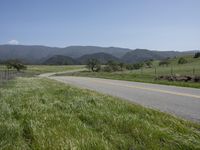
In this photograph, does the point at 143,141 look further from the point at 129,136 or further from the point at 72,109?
the point at 72,109

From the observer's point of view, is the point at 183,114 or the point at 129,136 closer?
the point at 129,136

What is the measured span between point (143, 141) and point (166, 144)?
1.19 feet

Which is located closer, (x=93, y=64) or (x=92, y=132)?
(x=92, y=132)

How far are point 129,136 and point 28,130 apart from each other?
193cm

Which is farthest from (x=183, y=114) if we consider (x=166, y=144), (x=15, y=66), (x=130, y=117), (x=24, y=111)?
(x=15, y=66)

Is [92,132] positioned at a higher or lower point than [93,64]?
higher

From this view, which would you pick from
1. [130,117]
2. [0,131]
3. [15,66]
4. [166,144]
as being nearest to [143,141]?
[166,144]

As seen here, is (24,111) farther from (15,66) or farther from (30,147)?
(15,66)

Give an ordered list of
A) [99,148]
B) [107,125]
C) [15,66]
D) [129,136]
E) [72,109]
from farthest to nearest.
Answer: [15,66]
[72,109]
[107,125]
[129,136]
[99,148]

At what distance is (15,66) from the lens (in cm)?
10381

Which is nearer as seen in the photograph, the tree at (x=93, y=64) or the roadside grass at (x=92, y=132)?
the roadside grass at (x=92, y=132)

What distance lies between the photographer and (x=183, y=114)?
7.85 metres

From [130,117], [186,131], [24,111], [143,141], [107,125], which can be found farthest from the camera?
[24,111]

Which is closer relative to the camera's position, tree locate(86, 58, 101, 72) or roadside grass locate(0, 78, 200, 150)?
roadside grass locate(0, 78, 200, 150)
